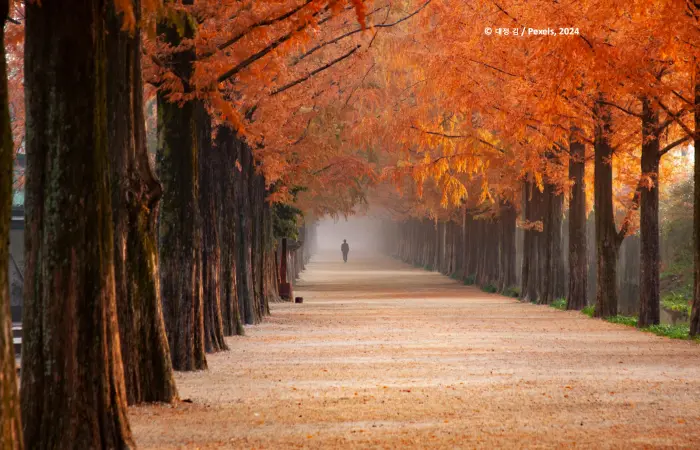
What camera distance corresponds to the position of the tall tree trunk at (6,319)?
7.39 metres

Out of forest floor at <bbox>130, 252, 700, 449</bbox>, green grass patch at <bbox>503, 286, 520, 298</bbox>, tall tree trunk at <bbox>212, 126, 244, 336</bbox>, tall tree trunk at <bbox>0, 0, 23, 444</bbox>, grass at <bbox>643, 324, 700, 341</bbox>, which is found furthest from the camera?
green grass patch at <bbox>503, 286, 520, 298</bbox>

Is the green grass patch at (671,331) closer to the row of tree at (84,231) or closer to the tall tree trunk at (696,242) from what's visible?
the tall tree trunk at (696,242)

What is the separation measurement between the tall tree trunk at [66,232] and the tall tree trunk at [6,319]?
6.52 feet

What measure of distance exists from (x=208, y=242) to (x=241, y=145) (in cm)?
781

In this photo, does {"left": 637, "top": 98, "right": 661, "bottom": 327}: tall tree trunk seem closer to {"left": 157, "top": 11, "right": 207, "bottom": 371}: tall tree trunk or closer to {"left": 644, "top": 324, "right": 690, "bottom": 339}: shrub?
{"left": 644, "top": 324, "right": 690, "bottom": 339}: shrub

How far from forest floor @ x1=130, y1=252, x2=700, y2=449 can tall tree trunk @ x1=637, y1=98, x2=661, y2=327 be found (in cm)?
83

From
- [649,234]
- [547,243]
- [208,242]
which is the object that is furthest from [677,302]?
[208,242]

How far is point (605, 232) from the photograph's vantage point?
3075cm

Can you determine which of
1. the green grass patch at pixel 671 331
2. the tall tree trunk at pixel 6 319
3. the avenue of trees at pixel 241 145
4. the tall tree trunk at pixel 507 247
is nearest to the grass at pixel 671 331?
the green grass patch at pixel 671 331

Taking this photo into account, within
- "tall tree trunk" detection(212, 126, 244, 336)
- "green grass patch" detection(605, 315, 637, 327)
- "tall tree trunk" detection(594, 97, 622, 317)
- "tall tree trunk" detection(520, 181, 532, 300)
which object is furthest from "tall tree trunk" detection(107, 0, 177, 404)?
"tall tree trunk" detection(520, 181, 532, 300)

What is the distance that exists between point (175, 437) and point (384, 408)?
8.95 feet

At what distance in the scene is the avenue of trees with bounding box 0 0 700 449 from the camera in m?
9.72

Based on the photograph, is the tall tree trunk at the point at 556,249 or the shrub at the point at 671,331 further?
the tall tree trunk at the point at 556,249

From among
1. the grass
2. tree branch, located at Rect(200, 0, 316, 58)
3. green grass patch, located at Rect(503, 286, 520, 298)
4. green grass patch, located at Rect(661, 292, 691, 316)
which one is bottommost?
the grass
